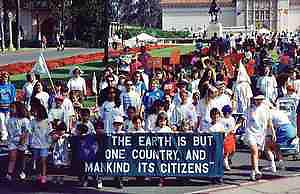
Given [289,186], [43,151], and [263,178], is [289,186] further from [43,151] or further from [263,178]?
[43,151]

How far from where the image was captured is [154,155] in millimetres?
13102

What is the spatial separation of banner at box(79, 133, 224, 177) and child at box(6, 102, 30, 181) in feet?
4.50

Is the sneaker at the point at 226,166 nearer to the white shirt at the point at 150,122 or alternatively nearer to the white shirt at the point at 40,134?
the white shirt at the point at 150,122

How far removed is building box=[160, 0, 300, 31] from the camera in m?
118

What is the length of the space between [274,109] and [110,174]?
13.2 ft

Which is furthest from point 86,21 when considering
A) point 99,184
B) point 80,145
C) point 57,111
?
point 99,184

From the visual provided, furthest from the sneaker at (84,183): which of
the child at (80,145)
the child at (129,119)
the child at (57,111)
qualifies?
the child at (57,111)

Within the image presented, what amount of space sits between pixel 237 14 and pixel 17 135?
354ft

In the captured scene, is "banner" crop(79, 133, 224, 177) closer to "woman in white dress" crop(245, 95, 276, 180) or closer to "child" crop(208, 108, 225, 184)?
"child" crop(208, 108, 225, 184)

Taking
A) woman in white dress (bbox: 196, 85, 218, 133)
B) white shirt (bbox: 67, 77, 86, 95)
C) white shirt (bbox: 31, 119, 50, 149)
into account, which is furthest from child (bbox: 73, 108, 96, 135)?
white shirt (bbox: 67, 77, 86, 95)

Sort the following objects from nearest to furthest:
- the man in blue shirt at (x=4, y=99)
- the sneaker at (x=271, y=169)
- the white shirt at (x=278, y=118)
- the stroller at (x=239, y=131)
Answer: the sneaker at (x=271, y=169)
the white shirt at (x=278, y=118)
the stroller at (x=239, y=131)
the man in blue shirt at (x=4, y=99)

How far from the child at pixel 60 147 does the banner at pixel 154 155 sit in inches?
18.6

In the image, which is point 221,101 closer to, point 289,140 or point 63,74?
point 289,140

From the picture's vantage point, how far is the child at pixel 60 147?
13.5m
